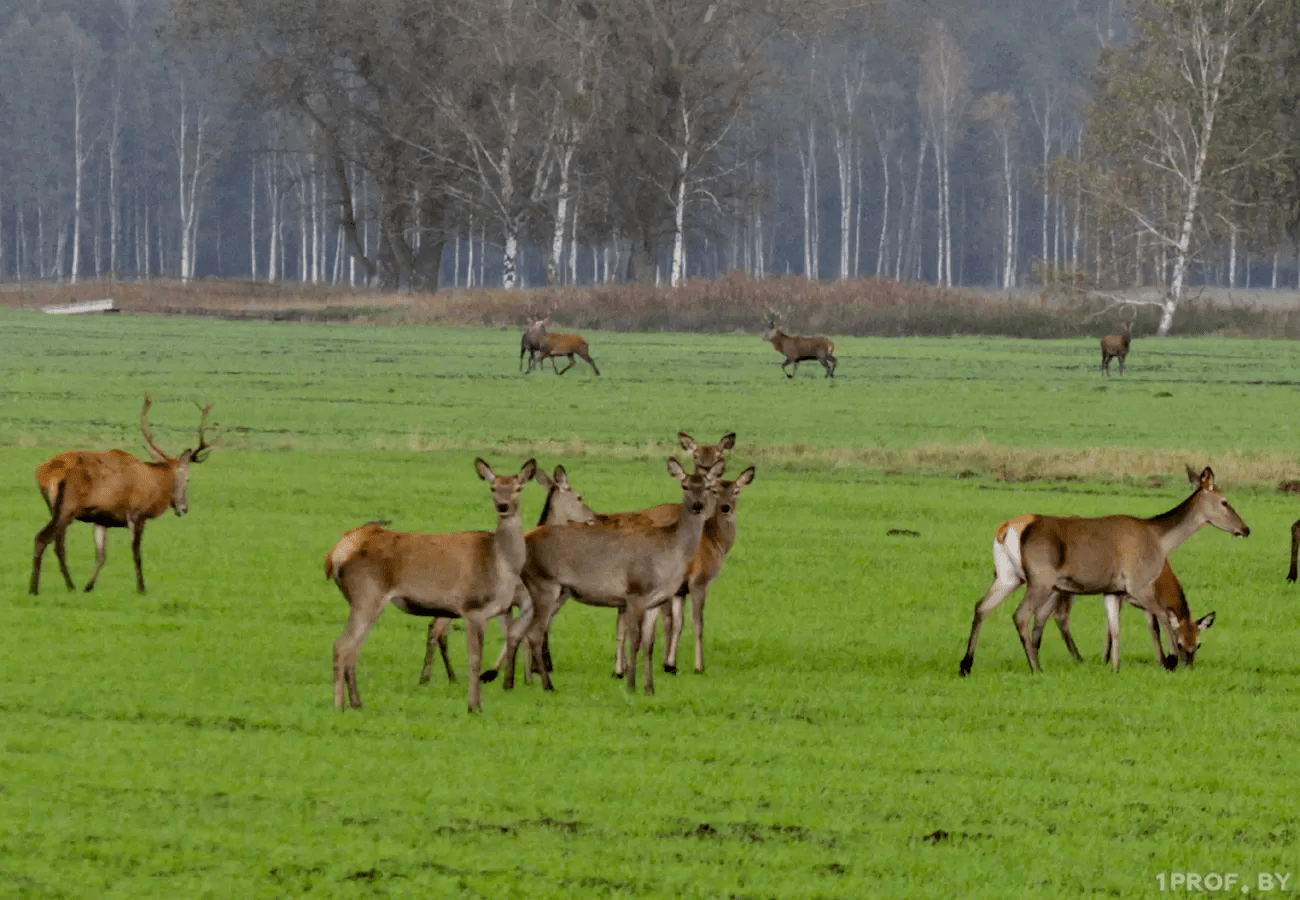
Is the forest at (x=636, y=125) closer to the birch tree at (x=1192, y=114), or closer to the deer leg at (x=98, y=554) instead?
the birch tree at (x=1192, y=114)

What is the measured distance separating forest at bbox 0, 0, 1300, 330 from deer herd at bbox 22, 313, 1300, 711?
62.2 metres

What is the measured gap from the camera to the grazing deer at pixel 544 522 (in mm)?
12938

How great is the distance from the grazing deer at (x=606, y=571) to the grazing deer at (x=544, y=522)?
0.55 feet

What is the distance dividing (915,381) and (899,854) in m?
38.4

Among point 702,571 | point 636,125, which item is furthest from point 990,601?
point 636,125

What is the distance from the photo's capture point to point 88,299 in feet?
310

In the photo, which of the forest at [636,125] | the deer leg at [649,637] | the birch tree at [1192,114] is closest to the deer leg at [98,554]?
the deer leg at [649,637]

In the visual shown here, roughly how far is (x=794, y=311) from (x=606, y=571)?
63680mm

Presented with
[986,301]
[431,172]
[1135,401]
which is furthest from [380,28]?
[1135,401]

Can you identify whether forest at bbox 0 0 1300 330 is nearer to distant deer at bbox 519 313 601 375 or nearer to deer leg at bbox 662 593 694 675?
distant deer at bbox 519 313 601 375

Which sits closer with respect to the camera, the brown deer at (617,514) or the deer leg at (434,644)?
the deer leg at (434,644)

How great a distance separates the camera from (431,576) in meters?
12.0

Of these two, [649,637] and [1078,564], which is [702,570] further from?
[1078,564]

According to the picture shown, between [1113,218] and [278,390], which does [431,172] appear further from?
[278,390]
